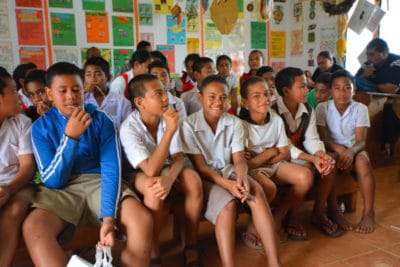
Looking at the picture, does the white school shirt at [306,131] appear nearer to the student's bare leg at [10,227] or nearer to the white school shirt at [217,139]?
the white school shirt at [217,139]

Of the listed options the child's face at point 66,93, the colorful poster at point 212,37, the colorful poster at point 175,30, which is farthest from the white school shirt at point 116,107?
the colorful poster at point 212,37

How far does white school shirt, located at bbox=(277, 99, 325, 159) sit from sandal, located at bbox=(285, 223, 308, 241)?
405 mm

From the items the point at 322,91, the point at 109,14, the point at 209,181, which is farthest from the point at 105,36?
the point at 209,181

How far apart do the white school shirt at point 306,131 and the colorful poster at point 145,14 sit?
2.28 meters

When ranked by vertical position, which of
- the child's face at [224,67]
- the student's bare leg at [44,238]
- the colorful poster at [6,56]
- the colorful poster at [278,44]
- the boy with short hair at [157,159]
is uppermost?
the colorful poster at [278,44]

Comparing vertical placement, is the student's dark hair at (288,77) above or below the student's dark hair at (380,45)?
below

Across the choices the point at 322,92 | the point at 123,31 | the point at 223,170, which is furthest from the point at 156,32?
the point at 223,170

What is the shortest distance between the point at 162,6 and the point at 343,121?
252 centimetres

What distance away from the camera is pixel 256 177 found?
1928 millimetres

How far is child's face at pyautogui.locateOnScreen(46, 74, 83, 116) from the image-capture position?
5.04ft

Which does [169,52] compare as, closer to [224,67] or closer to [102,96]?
[224,67]

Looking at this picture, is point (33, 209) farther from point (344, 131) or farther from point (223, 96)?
point (344, 131)

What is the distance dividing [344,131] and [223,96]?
99 cm

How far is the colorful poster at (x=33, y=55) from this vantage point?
3490mm
